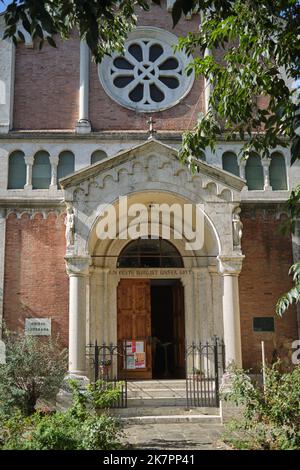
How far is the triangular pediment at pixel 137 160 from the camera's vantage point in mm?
13578

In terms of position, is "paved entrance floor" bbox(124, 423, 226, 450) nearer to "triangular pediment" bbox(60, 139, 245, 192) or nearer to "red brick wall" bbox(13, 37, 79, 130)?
"triangular pediment" bbox(60, 139, 245, 192)

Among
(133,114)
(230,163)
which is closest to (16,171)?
(133,114)

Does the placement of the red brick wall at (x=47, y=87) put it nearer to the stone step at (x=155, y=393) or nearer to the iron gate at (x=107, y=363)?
the iron gate at (x=107, y=363)

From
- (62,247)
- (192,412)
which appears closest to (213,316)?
(192,412)

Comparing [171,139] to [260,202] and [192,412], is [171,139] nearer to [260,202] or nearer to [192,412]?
[260,202]

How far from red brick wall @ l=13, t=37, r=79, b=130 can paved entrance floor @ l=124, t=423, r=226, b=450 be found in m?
9.11

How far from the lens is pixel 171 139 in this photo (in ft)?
53.6

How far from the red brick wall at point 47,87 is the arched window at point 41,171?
0.96 metres

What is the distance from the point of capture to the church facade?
539 inches

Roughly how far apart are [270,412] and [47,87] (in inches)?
473

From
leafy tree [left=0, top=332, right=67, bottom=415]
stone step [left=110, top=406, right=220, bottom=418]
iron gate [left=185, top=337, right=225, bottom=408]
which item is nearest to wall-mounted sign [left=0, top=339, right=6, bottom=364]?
leafy tree [left=0, top=332, right=67, bottom=415]

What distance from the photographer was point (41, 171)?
1603 cm

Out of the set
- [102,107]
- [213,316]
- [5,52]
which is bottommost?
[213,316]
